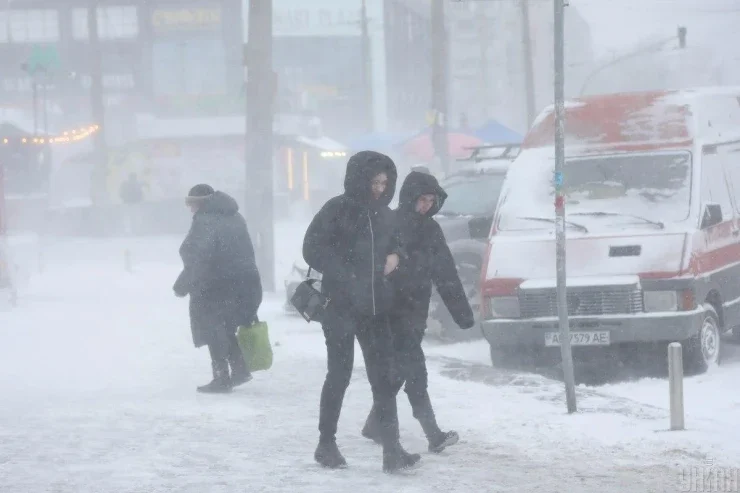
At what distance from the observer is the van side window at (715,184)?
11.6 metres

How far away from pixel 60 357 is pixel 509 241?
16.7ft

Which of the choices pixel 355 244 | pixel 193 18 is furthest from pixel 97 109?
pixel 355 244

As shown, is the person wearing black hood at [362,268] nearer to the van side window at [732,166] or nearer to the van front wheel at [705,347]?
the van front wheel at [705,347]

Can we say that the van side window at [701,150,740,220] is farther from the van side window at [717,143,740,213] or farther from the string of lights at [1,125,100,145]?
the string of lights at [1,125,100,145]

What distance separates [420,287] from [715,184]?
17.1 feet

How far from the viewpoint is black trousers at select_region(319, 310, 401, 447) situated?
7242 millimetres

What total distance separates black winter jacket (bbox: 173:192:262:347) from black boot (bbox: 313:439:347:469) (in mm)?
3087

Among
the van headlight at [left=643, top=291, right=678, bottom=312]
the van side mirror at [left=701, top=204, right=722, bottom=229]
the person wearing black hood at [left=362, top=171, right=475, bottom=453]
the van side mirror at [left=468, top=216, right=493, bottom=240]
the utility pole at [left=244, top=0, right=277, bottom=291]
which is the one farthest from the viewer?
the utility pole at [left=244, top=0, right=277, bottom=291]

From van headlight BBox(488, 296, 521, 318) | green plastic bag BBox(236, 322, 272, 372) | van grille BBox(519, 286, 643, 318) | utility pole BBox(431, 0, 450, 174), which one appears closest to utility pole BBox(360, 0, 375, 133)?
utility pole BBox(431, 0, 450, 174)

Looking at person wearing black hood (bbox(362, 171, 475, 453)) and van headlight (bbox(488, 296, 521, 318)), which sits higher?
person wearing black hood (bbox(362, 171, 475, 453))

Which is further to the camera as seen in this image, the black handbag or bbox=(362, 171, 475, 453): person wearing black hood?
bbox=(362, 171, 475, 453): person wearing black hood

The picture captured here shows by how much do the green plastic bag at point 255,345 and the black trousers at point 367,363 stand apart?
2992 mm

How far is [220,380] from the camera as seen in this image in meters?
10.4

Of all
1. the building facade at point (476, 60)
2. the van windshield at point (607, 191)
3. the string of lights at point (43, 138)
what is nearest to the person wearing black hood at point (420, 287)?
the van windshield at point (607, 191)
